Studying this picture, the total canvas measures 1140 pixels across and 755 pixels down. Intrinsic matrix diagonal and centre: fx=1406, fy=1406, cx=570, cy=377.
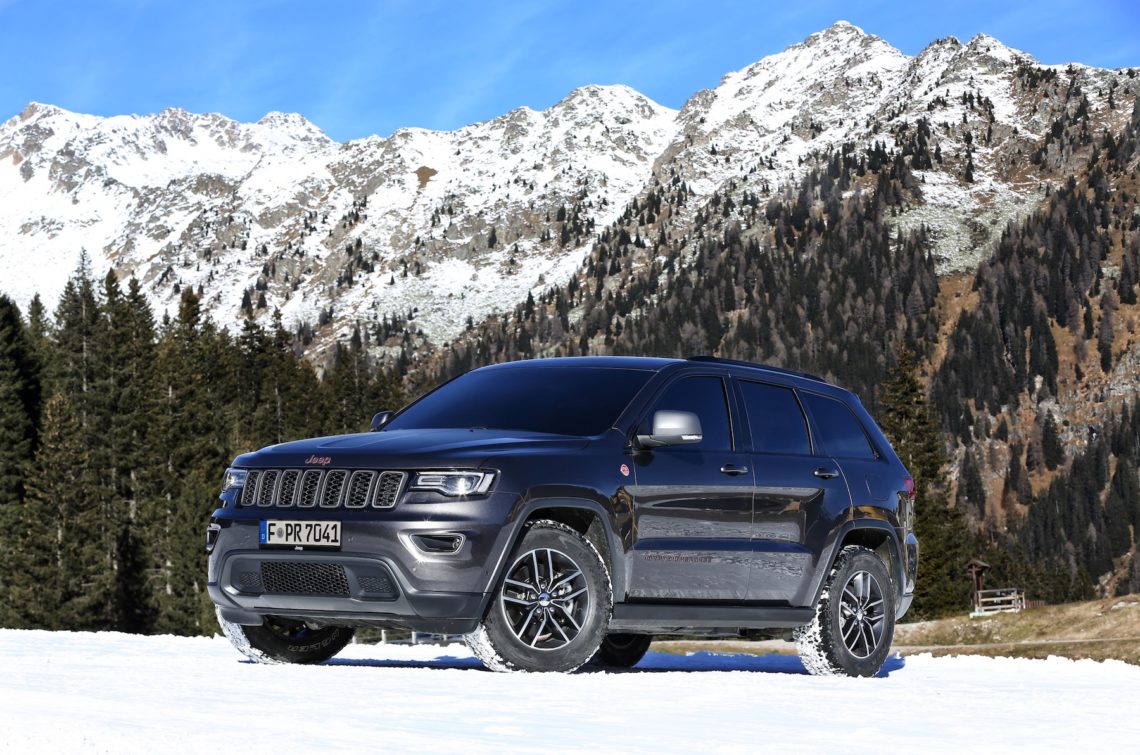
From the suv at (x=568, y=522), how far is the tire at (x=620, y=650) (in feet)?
5.27

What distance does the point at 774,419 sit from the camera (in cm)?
988

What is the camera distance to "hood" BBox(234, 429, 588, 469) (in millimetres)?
7844

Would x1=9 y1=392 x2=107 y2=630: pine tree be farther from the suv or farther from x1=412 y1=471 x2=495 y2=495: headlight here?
x1=412 y1=471 x2=495 y2=495: headlight

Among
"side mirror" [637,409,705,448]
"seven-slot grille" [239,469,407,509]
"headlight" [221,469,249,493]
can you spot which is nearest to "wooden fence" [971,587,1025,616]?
"side mirror" [637,409,705,448]

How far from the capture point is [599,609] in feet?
26.7

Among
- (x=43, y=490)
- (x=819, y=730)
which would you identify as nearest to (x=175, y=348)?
(x=43, y=490)

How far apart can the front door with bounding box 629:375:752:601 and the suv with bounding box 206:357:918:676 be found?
0.01m

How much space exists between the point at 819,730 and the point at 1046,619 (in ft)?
118

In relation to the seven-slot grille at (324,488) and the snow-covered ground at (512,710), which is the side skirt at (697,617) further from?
the seven-slot grille at (324,488)

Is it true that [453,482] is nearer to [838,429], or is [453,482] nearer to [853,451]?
[838,429]

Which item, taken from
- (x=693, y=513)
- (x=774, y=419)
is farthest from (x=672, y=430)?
(x=774, y=419)

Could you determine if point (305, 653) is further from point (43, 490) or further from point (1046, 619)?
point (43, 490)

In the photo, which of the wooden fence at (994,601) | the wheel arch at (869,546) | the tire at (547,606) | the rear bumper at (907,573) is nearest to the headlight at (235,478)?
the tire at (547,606)

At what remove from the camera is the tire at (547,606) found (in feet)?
25.8
